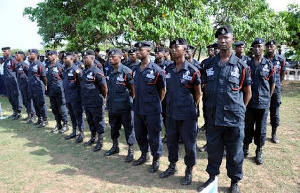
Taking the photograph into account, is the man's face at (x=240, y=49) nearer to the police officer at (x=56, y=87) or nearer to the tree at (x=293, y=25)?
the police officer at (x=56, y=87)

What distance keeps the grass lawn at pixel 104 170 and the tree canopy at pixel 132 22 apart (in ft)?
10.3

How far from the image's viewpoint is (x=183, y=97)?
12.3 feet

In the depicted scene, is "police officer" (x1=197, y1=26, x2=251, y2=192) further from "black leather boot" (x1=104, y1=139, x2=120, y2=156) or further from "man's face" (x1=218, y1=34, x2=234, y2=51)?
"black leather boot" (x1=104, y1=139, x2=120, y2=156)

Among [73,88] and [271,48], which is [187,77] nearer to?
[271,48]

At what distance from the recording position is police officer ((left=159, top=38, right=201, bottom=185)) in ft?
12.2

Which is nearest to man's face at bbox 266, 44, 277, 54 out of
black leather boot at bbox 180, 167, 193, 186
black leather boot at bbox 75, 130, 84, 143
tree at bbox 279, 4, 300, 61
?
black leather boot at bbox 180, 167, 193, 186

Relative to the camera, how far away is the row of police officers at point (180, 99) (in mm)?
3318

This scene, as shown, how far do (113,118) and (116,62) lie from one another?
42.1 inches

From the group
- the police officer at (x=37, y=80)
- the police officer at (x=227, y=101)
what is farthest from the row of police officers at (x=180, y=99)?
the police officer at (x=37, y=80)

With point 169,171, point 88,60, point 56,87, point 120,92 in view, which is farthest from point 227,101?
point 56,87

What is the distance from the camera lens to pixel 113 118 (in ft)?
16.1

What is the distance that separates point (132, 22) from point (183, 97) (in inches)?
178

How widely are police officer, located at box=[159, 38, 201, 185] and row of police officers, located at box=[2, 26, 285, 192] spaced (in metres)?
0.01

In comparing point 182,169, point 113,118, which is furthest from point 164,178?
point 113,118
